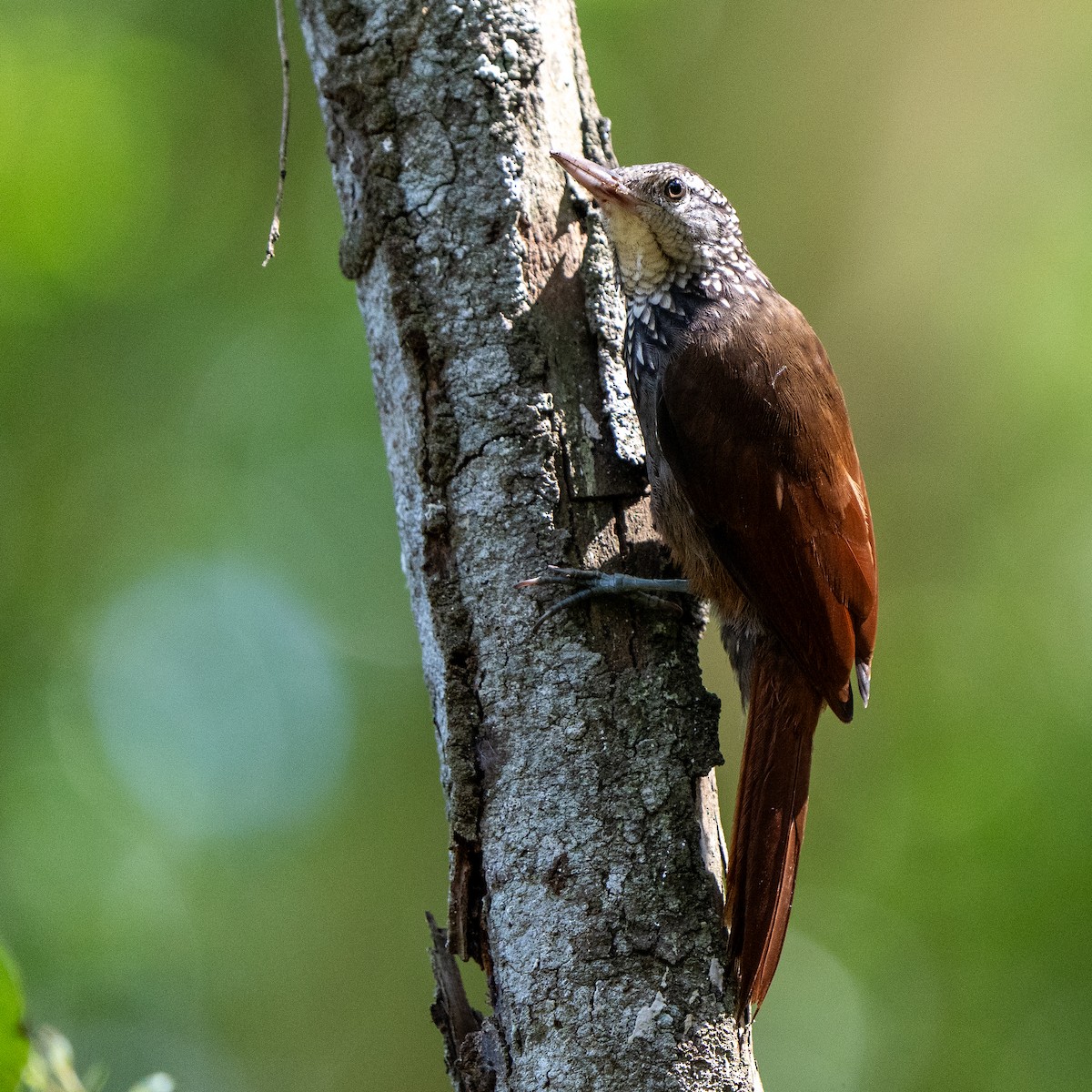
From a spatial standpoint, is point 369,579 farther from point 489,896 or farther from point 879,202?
point 489,896

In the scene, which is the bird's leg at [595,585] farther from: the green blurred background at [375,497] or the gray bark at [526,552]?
the green blurred background at [375,497]

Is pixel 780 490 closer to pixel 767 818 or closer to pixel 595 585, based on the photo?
pixel 595 585

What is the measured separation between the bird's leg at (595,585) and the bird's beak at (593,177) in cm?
76

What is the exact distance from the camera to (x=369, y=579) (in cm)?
614

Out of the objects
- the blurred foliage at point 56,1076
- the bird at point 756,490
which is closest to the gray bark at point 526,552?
the bird at point 756,490

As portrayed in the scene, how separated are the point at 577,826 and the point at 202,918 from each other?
474cm

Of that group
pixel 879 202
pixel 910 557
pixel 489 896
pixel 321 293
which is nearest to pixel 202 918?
pixel 321 293

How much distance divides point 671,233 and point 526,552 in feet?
3.33

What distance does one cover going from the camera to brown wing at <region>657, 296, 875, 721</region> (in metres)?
2.22

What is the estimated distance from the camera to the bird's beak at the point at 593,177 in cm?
214

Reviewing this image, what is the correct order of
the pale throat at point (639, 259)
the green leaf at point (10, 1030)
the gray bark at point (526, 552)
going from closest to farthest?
1. the green leaf at point (10, 1030)
2. the gray bark at point (526, 552)
3. the pale throat at point (639, 259)

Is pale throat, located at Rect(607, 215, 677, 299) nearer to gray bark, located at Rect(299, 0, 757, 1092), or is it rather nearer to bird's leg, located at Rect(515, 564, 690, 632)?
gray bark, located at Rect(299, 0, 757, 1092)

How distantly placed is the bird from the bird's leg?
2cm

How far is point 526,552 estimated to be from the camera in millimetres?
1924
